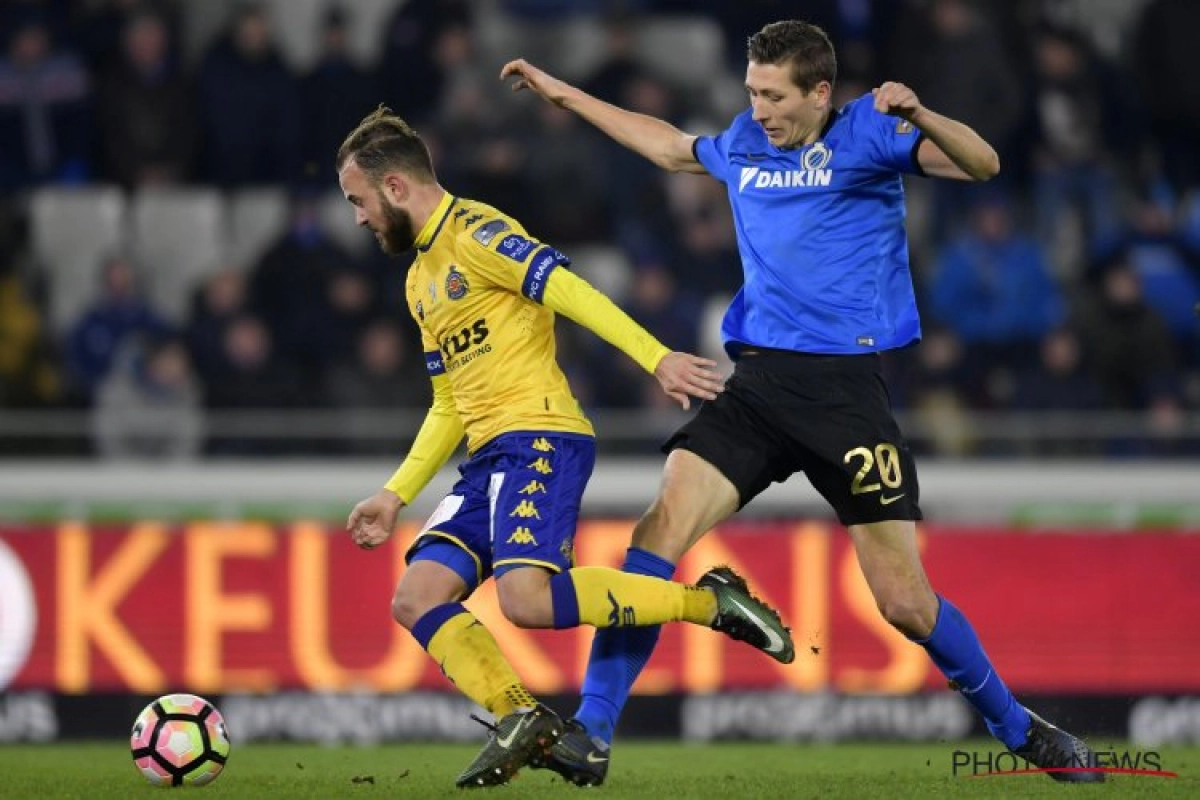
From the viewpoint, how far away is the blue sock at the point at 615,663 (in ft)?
23.0

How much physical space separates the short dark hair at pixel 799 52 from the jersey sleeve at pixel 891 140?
7.0 inches

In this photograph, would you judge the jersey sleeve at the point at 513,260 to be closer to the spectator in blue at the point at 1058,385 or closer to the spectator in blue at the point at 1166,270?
the spectator in blue at the point at 1058,385

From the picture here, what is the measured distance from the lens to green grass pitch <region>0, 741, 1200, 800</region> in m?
6.87

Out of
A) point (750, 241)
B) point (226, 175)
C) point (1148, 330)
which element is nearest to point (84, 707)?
point (226, 175)

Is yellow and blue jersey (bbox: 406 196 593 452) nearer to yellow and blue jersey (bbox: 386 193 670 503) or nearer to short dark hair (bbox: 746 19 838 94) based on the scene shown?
yellow and blue jersey (bbox: 386 193 670 503)

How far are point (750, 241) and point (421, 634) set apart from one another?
1644mm

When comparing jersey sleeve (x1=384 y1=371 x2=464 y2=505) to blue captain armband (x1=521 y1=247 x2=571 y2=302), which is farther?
jersey sleeve (x1=384 y1=371 x2=464 y2=505)

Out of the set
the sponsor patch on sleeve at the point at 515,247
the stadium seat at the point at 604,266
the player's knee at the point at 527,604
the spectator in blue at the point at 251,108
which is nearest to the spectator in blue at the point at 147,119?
the spectator in blue at the point at 251,108

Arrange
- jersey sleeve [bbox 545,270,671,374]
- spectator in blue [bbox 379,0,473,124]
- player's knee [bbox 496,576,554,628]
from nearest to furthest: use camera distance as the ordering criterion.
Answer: jersey sleeve [bbox 545,270,671,374] → player's knee [bbox 496,576,554,628] → spectator in blue [bbox 379,0,473,124]

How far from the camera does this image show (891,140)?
22.7 ft

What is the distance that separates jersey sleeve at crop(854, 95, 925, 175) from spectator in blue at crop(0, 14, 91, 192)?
797 centimetres

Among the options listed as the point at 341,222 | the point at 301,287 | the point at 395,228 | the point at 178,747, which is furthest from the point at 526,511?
the point at 341,222

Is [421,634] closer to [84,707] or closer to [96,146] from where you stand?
[84,707]

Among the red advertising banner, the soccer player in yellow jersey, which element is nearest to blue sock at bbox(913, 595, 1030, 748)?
the soccer player in yellow jersey
